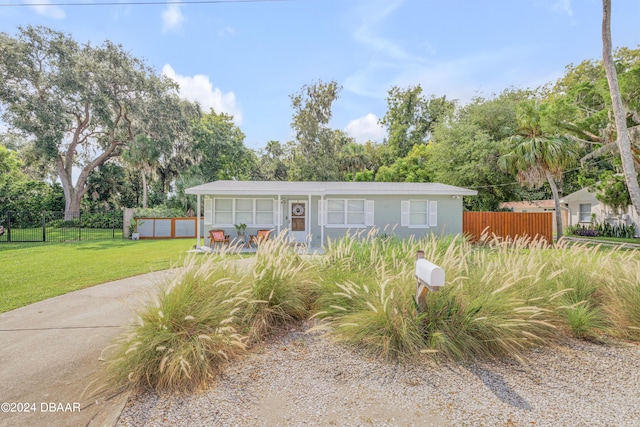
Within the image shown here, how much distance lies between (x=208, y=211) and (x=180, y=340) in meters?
12.8

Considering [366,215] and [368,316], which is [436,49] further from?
[368,316]

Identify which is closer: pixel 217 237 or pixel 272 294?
pixel 272 294

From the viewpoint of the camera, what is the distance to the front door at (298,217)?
15688 mm

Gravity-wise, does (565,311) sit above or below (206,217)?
below

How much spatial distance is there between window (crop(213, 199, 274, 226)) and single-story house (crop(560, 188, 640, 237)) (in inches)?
830

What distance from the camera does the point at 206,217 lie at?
1508 cm

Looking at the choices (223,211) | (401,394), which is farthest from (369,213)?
(401,394)

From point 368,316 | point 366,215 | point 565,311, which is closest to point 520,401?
point 368,316

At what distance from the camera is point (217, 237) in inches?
554

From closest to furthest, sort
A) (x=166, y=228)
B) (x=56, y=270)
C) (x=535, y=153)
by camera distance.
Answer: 1. (x=56, y=270)
2. (x=535, y=153)
3. (x=166, y=228)

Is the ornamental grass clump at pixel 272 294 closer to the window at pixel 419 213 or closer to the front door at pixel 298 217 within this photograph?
the front door at pixel 298 217

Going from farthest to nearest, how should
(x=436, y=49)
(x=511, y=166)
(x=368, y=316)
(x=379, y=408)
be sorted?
(x=511, y=166), (x=436, y=49), (x=368, y=316), (x=379, y=408)

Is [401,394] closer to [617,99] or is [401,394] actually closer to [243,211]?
[617,99]

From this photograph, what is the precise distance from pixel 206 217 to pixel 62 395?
12.8 meters
